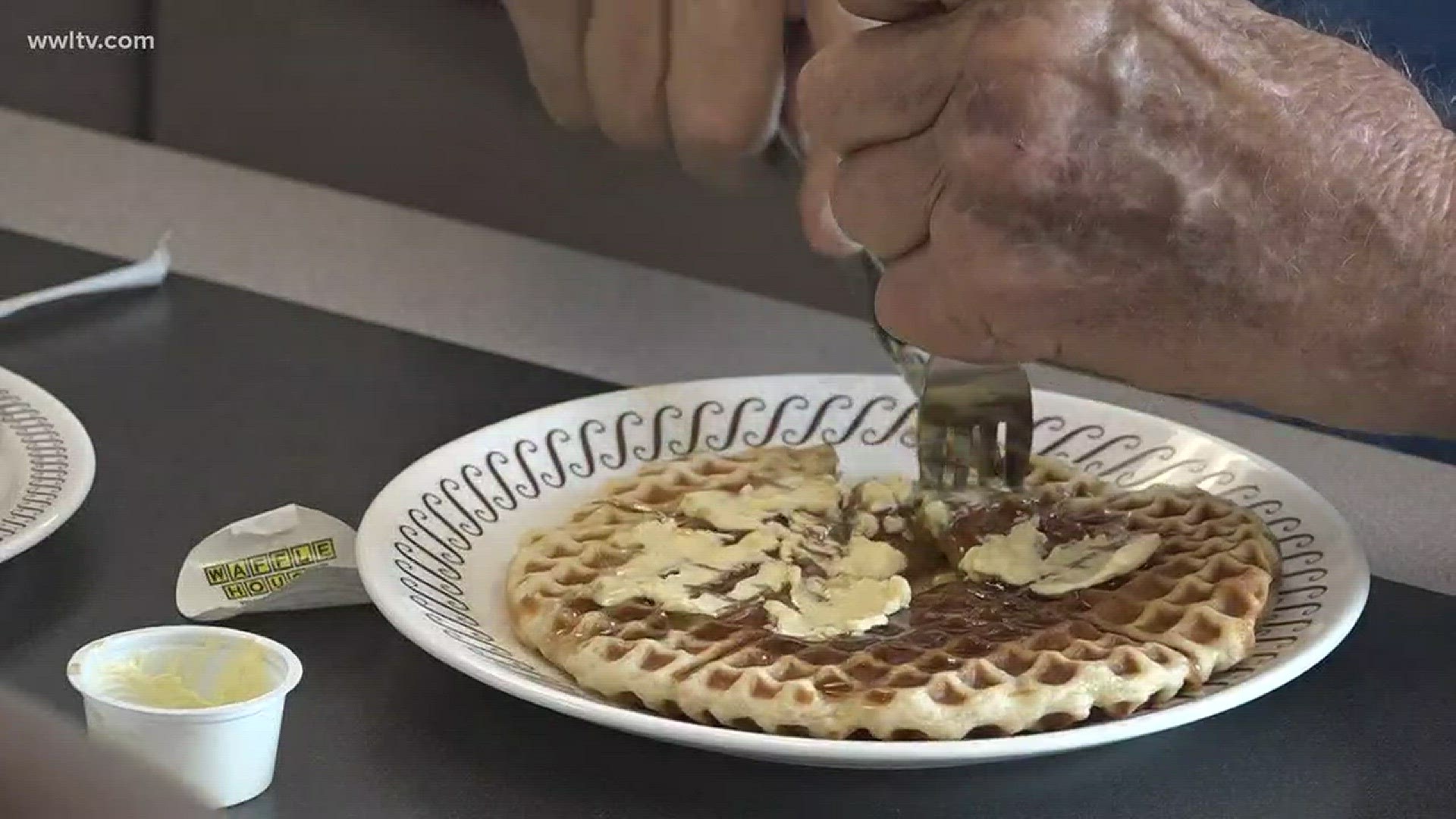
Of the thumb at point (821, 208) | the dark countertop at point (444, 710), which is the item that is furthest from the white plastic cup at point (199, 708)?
the thumb at point (821, 208)

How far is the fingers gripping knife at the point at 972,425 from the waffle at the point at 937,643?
0.04 metres

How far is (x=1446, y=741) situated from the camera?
0.84 meters

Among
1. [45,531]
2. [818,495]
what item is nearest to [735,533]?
[818,495]

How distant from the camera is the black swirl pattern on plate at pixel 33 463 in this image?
90 cm

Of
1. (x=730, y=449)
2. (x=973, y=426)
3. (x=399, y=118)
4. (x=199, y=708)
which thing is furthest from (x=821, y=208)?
(x=399, y=118)

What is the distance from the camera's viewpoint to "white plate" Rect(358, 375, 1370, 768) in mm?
734

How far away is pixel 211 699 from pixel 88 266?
765mm

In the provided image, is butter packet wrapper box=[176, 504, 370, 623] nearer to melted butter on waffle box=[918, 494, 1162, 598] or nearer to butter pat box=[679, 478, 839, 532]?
butter pat box=[679, 478, 839, 532]

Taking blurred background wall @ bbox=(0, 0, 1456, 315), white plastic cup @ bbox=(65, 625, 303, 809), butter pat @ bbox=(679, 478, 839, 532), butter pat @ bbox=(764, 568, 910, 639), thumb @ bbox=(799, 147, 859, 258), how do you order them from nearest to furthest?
1. white plastic cup @ bbox=(65, 625, 303, 809)
2. butter pat @ bbox=(764, 568, 910, 639)
3. butter pat @ bbox=(679, 478, 839, 532)
4. thumb @ bbox=(799, 147, 859, 258)
5. blurred background wall @ bbox=(0, 0, 1456, 315)

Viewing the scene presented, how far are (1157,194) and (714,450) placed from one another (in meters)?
0.34

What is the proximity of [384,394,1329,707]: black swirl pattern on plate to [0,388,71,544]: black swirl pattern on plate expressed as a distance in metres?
0.01

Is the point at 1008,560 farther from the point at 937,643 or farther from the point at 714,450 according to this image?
the point at 714,450

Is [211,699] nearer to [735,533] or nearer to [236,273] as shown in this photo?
[735,533]

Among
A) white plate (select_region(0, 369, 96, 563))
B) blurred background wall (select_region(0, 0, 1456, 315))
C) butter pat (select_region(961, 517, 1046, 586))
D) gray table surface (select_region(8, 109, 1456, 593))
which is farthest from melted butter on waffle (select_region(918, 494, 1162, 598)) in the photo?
blurred background wall (select_region(0, 0, 1456, 315))
